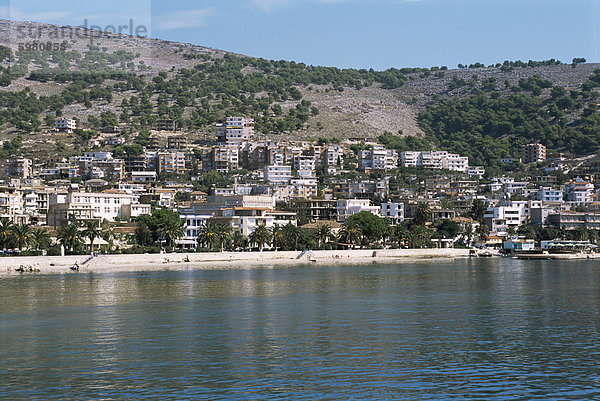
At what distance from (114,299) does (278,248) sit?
62047 mm

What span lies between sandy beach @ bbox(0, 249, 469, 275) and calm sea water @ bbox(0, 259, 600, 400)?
2221 cm

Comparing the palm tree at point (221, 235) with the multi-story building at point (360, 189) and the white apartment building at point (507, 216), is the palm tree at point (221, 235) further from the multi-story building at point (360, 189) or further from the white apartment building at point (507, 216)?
the multi-story building at point (360, 189)

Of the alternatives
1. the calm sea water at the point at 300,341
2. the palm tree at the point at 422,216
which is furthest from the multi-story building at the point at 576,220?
the calm sea water at the point at 300,341

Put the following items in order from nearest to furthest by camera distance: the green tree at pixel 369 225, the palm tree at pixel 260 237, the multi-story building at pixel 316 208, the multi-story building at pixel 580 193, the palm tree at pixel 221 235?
1. the palm tree at pixel 221 235
2. the palm tree at pixel 260 237
3. the green tree at pixel 369 225
4. the multi-story building at pixel 316 208
5. the multi-story building at pixel 580 193

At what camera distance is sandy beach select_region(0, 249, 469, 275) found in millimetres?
91750

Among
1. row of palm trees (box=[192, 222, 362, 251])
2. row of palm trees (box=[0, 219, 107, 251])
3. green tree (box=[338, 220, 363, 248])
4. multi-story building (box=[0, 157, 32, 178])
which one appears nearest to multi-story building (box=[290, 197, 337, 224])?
row of palm trees (box=[192, 222, 362, 251])

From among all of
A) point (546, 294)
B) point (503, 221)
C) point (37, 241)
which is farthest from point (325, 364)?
point (503, 221)

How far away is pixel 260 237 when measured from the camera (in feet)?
380

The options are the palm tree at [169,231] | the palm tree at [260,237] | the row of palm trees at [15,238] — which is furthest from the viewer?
the palm tree at [260,237]

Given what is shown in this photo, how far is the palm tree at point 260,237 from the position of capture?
380ft

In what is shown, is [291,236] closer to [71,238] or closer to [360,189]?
[71,238]

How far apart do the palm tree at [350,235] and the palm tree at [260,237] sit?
48.2 feet

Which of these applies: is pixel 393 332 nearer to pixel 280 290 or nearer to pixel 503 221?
pixel 280 290

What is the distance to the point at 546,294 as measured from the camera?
204 ft
